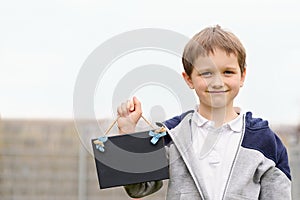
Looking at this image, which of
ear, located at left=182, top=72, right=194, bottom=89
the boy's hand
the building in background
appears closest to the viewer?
the boy's hand

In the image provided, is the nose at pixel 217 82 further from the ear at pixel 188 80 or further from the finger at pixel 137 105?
the finger at pixel 137 105

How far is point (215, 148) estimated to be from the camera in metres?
2.35

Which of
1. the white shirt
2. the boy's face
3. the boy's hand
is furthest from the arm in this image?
the boy's hand

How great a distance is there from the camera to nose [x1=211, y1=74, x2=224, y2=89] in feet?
7.50

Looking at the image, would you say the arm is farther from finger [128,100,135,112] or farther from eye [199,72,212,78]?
finger [128,100,135,112]

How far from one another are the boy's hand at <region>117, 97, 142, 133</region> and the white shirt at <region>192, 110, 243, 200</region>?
0.21 m

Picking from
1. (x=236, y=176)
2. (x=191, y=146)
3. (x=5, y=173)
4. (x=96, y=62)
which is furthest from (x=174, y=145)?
(x=5, y=173)

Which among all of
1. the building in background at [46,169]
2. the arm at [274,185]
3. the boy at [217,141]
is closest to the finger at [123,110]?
the boy at [217,141]

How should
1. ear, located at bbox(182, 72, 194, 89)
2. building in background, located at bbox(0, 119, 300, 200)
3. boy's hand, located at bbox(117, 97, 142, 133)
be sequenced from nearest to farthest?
boy's hand, located at bbox(117, 97, 142, 133)
ear, located at bbox(182, 72, 194, 89)
building in background, located at bbox(0, 119, 300, 200)

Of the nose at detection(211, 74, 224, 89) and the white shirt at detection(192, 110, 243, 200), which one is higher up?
the nose at detection(211, 74, 224, 89)

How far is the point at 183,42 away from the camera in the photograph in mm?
2334

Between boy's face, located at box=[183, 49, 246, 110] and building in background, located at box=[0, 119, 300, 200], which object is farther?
building in background, located at box=[0, 119, 300, 200]

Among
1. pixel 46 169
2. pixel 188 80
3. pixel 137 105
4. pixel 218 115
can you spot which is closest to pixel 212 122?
pixel 218 115

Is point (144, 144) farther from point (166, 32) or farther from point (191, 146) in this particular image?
point (166, 32)
